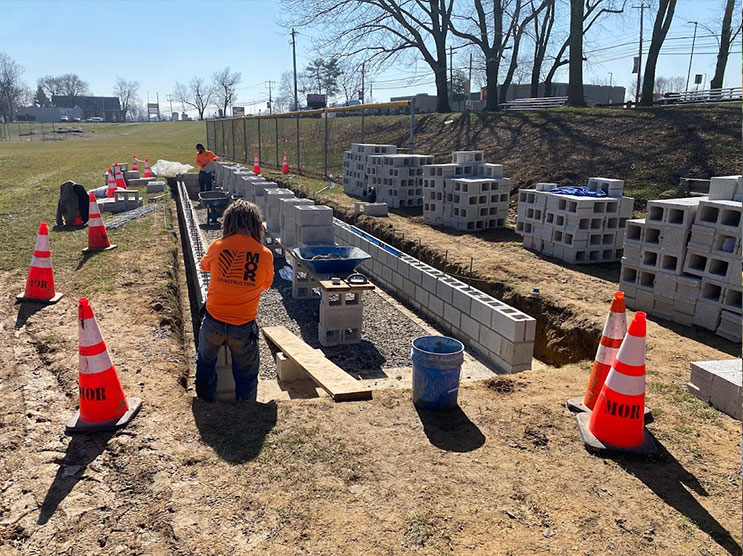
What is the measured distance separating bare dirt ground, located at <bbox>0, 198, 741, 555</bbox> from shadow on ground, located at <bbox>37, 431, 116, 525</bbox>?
12mm

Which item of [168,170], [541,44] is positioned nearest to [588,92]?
[541,44]

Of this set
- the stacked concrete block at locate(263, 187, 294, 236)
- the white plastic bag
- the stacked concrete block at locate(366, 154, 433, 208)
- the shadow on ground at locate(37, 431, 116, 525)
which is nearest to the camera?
the shadow on ground at locate(37, 431, 116, 525)

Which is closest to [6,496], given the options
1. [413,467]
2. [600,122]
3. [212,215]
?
[413,467]

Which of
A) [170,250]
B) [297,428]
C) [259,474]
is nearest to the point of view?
[259,474]

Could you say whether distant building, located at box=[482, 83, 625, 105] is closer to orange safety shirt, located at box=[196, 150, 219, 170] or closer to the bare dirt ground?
orange safety shirt, located at box=[196, 150, 219, 170]

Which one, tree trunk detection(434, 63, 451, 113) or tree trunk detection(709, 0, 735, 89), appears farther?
tree trunk detection(434, 63, 451, 113)

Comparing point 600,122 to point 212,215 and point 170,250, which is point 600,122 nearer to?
point 212,215

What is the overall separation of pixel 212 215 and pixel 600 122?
14.6 meters

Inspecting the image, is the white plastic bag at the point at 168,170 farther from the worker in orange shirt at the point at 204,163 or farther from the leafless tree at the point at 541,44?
the leafless tree at the point at 541,44

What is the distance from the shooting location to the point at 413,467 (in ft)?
12.5

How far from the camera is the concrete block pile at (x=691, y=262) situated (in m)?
6.52

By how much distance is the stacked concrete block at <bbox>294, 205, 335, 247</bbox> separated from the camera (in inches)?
363

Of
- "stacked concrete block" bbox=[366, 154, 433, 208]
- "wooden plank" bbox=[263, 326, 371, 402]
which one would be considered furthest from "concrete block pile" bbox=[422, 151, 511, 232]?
"wooden plank" bbox=[263, 326, 371, 402]

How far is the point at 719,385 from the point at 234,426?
13.8 ft
